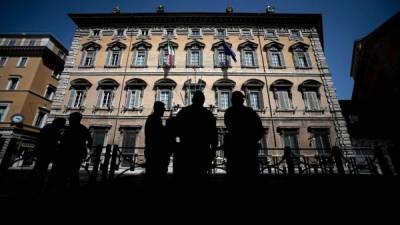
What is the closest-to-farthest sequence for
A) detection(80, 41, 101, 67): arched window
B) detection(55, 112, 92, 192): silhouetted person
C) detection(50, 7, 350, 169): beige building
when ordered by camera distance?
detection(55, 112, 92, 192): silhouetted person < detection(50, 7, 350, 169): beige building < detection(80, 41, 101, 67): arched window

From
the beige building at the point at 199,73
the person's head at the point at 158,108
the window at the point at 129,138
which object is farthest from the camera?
the beige building at the point at 199,73

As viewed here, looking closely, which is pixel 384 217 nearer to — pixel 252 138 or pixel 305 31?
pixel 252 138

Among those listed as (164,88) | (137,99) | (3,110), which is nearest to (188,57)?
(164,88)

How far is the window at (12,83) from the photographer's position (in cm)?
2182

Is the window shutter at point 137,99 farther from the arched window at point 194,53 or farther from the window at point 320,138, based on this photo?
the window at point 320,138

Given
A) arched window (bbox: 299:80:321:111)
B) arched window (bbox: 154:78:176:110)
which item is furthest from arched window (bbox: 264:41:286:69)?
arched window (bbox: 154:78:176:110)

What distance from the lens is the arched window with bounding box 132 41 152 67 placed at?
671 inches

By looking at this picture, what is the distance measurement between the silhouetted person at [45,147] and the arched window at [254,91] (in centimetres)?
1324

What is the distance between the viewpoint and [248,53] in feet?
57.4

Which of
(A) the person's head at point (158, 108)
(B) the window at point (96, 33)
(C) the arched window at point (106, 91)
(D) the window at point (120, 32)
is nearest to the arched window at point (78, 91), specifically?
(C) the arched window at point (106, 91)

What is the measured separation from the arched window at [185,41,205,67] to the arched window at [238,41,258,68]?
3.83m

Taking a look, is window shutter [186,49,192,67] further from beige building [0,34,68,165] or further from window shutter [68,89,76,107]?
beige building [0,34,68,165]

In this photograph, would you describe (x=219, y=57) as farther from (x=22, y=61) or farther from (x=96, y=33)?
(x=22, y=61)

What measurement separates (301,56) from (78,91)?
2067 cm
